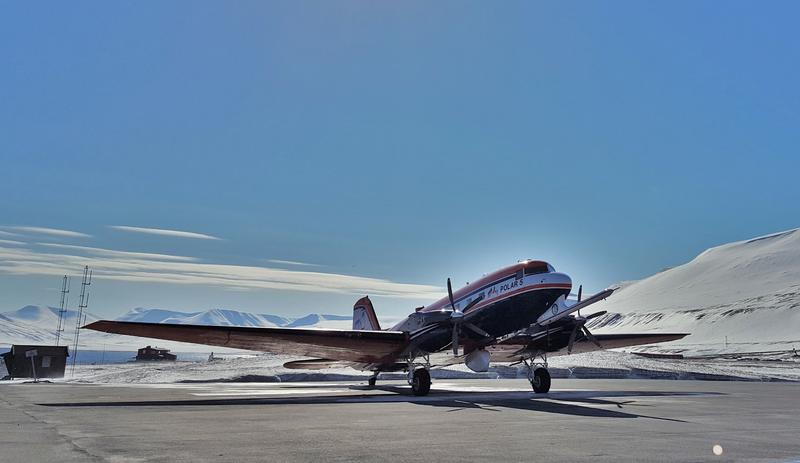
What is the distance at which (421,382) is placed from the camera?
27734 millimetres

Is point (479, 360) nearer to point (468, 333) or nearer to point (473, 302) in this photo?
point (468, 333)

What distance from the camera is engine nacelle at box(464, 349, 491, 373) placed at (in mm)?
28031

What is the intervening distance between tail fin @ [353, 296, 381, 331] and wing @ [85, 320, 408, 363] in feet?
32.0

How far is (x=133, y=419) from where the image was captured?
1586 cm

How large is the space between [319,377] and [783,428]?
3968 cm

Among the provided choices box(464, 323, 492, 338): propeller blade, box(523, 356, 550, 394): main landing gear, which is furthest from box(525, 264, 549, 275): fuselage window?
box(523, 356, 550, 394): main landing gear

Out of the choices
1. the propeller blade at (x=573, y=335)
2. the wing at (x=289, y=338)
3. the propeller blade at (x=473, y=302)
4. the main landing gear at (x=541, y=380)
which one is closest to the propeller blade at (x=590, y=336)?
the propeller blade at (x=573, y=335)

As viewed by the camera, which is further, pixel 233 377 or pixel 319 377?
pixel 319 377

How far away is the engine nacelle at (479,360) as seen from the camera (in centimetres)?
2803

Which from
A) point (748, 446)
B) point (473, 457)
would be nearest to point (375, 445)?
point (473, 457)

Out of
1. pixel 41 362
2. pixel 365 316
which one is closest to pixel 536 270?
pixel 365 316

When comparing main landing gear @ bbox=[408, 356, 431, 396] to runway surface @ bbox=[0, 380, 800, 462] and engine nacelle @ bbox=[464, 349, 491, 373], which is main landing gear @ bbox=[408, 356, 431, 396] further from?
runway surface @ bbox=[0, 380, 800, 462]

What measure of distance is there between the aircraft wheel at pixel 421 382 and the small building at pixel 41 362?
157ft

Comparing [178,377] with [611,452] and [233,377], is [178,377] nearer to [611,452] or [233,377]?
[233,377]
